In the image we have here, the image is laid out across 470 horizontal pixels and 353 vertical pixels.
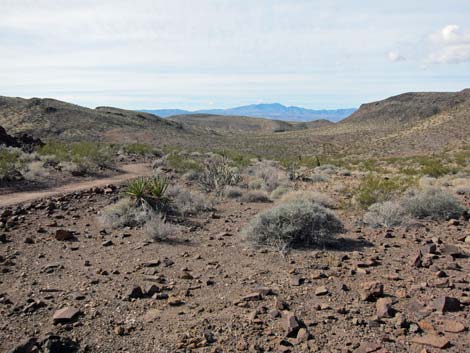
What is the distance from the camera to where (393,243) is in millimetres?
8016

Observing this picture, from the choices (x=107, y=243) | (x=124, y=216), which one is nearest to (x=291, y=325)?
(x=107, y=243)

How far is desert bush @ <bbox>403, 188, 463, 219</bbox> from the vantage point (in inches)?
378

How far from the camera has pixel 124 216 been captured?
32.0ft

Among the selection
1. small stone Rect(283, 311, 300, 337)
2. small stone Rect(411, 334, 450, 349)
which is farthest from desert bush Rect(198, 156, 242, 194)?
small stone Rect(411, 334, 450, 349)

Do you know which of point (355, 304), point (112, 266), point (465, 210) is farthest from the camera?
point (465, 210)

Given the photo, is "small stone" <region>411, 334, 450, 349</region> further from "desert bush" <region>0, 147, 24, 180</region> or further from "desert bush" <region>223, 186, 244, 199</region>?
"desert bush" <region>0, 147, 24, 180</region>

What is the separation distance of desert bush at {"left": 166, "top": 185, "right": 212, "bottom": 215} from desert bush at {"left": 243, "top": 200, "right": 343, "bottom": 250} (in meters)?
2.89

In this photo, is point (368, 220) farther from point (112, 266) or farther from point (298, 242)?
point (112, 266)

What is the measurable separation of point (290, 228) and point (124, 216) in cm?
379

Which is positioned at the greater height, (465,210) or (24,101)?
(24,101)

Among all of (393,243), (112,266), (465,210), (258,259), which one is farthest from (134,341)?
(465,210)

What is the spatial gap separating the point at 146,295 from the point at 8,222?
15.3 feet

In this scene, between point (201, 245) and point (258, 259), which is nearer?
point (258, 259)

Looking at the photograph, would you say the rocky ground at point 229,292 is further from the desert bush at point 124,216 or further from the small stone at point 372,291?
the desert bush at point 124,216
